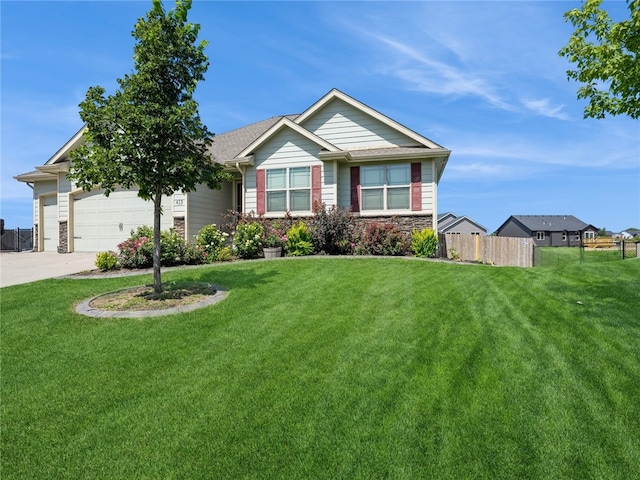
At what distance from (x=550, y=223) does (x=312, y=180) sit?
173 ft

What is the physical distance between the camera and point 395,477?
264 centimetres

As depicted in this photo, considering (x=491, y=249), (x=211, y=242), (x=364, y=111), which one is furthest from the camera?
(x=364, y=111)

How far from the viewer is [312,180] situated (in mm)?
14250

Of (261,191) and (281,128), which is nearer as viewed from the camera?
(281,128)

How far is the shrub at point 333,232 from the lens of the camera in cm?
1284

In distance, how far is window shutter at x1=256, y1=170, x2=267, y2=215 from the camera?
14.6 m

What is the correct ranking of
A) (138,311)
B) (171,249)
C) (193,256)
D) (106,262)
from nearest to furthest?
(138,311), (106,262), (171,249), (193,256)

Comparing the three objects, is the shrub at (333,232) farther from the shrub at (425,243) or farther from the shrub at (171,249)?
the shrub at (171,249)

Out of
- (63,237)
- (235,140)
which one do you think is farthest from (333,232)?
(63,237)

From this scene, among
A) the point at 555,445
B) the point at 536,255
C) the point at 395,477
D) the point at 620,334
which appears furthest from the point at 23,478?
the point at 536,255

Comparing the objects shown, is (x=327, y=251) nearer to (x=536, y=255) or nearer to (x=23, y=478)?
(x=536, y=255)

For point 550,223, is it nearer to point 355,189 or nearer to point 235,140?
point 355,189

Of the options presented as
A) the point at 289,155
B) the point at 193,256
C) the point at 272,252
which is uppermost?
the point at 289,155

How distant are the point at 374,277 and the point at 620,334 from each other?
4.54 metres
